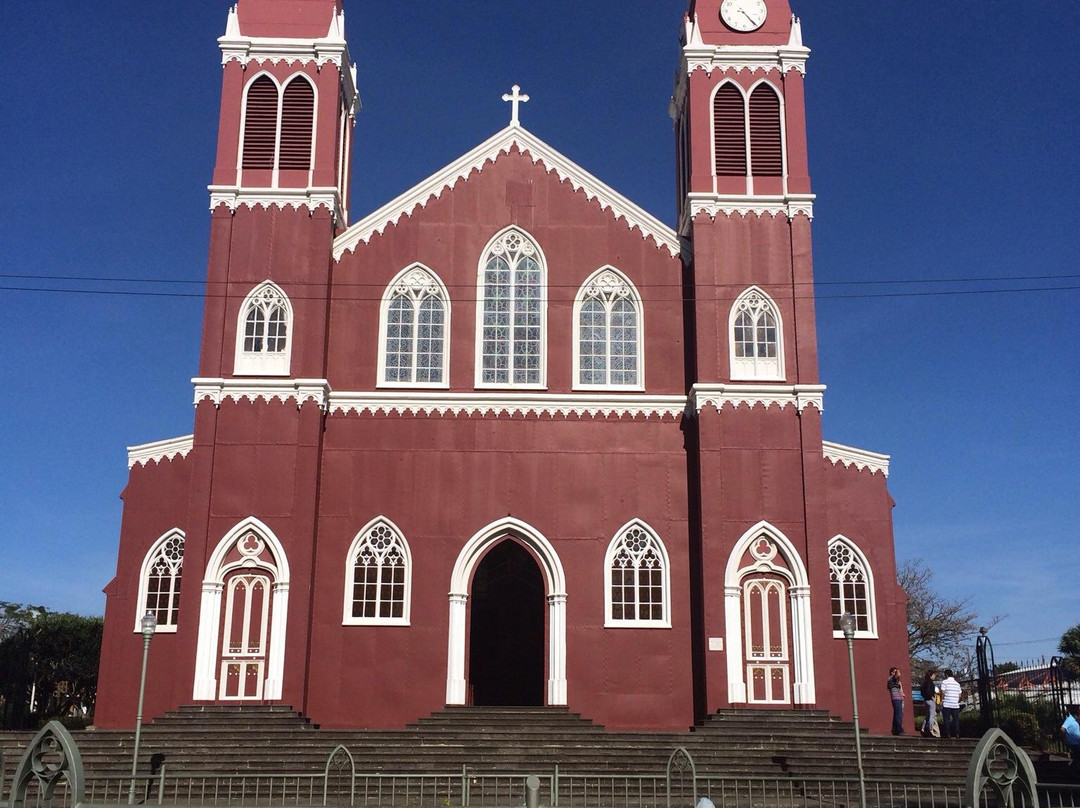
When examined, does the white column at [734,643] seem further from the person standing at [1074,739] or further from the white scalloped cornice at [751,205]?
the white scalloped cornice at [751,205]

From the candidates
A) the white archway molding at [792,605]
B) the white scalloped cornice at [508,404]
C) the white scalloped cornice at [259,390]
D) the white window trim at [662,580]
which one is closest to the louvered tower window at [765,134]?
the white scalloped cornice at [508,404]

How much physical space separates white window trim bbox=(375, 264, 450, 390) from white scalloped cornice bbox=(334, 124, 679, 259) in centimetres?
132

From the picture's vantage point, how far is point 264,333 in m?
26.7

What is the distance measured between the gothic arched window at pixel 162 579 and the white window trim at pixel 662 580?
968cm

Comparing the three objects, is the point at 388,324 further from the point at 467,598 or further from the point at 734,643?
the point at 734,643

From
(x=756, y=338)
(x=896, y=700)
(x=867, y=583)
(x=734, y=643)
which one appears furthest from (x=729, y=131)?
(x=896, y=700)

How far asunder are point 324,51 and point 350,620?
13546mm

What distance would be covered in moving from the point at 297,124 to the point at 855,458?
1556 centimetres

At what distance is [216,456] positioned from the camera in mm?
25750

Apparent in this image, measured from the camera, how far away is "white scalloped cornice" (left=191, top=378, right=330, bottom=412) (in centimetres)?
2603

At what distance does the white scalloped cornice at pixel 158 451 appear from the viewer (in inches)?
1081

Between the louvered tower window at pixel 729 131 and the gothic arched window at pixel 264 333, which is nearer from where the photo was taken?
the gothic arched window at pixel 264 333

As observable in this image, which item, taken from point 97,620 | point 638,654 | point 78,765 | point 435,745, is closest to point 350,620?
point 435,745

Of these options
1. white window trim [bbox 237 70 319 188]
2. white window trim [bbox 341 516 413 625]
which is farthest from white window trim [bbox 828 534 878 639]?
white window trim [bbox 237 70 319 188]
